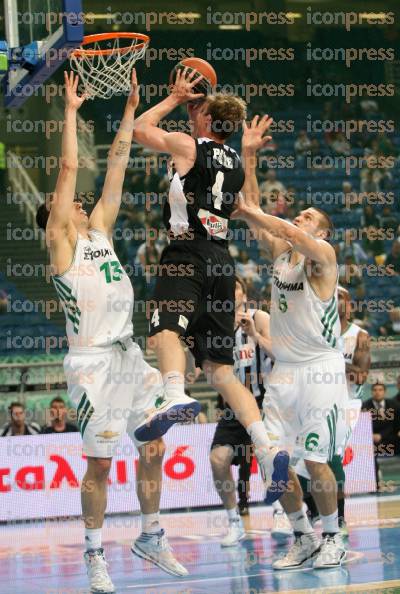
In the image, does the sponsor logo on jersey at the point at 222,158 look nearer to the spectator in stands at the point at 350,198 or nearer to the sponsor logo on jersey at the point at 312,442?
the sponsor logo on jersey at the point at 312,442

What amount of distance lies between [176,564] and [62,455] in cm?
471

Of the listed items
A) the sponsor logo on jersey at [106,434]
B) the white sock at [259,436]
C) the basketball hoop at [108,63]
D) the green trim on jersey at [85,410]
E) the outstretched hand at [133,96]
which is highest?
the basketball hoop at [108,63]

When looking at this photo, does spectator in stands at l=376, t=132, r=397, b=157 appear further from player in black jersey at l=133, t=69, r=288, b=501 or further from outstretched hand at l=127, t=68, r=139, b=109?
outstretched hand at l=127, t=68, r=139, b=109

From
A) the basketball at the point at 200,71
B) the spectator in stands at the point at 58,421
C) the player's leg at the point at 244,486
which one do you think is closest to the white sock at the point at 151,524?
the basketball at the point at 200,71

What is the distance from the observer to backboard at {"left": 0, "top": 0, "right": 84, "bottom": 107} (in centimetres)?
782

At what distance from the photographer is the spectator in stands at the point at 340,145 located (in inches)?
859

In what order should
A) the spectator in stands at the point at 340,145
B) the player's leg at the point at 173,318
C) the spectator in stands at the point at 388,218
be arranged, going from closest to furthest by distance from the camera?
the player's leg at the point at 173,318 < the spectator in stands at the point at 388,218 < the spectator in stands at the point at 340,145

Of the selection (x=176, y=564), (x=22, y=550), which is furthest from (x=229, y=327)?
(x=22, y=550)

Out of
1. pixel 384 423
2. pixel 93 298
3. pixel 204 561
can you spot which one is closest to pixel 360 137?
pixel 384 423

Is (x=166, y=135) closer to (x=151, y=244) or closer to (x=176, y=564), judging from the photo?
(x=176, y=564)

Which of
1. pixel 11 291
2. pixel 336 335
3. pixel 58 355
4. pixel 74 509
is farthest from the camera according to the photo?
pixel 11 291

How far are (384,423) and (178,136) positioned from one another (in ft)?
24.2

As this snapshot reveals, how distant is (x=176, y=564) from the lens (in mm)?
7445

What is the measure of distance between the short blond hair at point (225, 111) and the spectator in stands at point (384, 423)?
666cm
